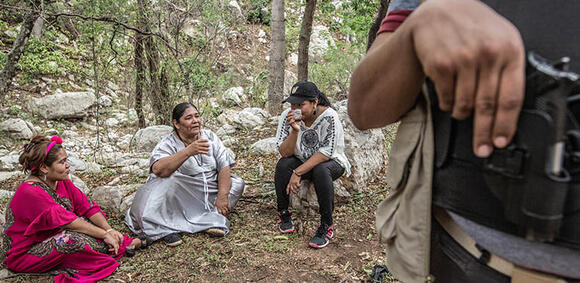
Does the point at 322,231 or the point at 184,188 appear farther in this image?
the point at 184,188

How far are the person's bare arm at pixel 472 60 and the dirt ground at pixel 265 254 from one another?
263 centimetres

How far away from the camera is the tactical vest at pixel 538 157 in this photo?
0.54 meters

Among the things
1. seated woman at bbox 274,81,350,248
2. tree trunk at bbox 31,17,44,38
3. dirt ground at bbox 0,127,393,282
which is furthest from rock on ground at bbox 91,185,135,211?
tree trunk at bbox 31,17,44,38

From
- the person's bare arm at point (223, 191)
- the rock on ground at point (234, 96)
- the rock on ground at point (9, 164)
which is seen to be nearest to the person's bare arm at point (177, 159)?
the person's bare arm at point (223, 191)

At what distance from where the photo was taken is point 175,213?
152 inches

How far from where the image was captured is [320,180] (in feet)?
11.7

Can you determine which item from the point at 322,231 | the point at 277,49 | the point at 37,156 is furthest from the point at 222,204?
the point at 277,49

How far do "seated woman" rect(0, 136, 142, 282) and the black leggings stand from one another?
1.68 m

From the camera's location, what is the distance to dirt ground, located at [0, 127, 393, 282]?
303 cm

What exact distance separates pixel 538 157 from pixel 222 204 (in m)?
3.62

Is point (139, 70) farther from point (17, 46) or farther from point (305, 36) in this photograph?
point (305, 36)

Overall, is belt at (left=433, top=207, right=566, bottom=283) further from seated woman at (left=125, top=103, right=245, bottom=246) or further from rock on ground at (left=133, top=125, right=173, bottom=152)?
rock on ground at (left=133, top=125, right=173, bottom=152)

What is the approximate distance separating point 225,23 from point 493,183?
6.45m

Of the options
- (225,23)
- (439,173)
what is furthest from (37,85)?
(439,173)
